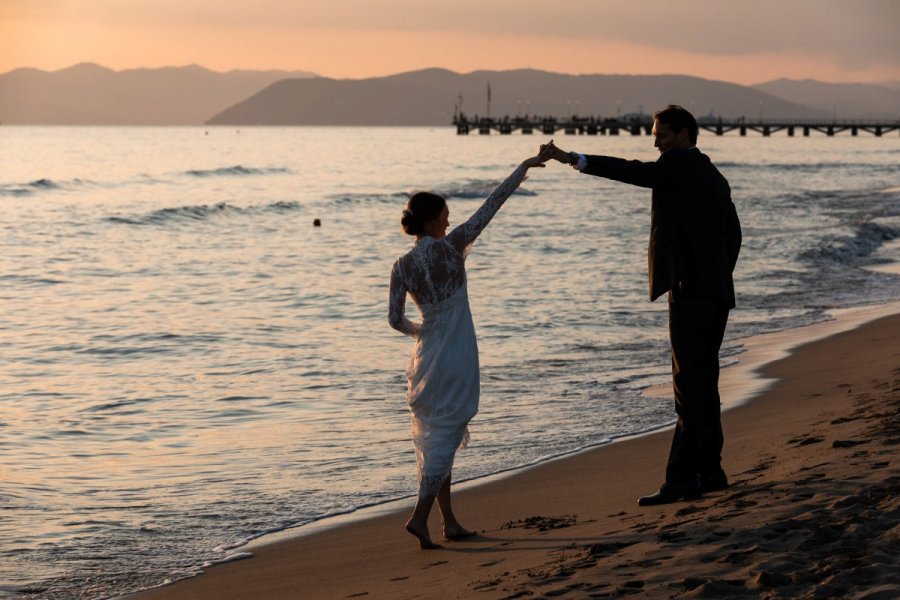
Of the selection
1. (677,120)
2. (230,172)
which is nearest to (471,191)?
(230,172)

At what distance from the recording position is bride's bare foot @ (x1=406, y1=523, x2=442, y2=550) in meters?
5.52

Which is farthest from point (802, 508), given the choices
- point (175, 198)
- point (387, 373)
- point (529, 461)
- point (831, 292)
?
point (175, 198)

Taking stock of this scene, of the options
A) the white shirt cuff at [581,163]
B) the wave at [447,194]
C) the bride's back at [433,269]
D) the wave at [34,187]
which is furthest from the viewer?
the wave at [34,187]

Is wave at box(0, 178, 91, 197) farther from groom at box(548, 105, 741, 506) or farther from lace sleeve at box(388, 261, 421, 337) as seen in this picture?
groom at box(548, 105, 741, 506)

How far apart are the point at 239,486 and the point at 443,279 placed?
273 cm

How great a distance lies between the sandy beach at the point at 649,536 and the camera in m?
4.11

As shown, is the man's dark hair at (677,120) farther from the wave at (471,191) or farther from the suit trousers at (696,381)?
the wave at (471,191)

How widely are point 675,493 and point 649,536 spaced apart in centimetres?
85

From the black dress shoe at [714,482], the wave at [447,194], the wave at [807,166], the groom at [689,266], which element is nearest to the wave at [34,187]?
the wave at [447,194]

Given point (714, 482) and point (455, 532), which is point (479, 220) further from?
point (714, 482)

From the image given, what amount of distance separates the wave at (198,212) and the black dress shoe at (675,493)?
109 ft

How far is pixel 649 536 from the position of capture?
4840 millimetres

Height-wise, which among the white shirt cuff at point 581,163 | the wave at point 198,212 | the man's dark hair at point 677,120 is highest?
the man's dark hair at point 677,120

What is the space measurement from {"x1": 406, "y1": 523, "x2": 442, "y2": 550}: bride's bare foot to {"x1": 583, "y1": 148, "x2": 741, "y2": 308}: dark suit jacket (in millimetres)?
1537
